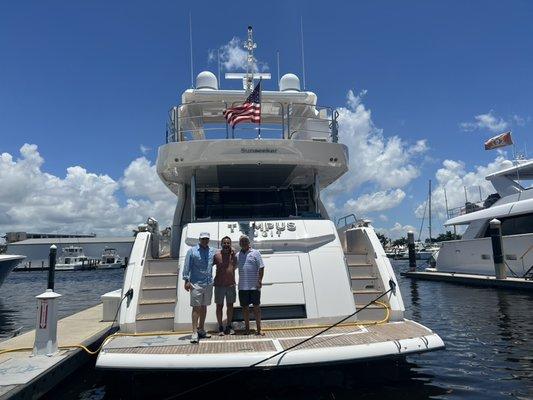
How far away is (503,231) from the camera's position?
2347cm

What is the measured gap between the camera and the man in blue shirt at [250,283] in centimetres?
640

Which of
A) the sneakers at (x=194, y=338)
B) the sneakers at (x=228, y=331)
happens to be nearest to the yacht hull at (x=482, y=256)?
the sneakers at (x=228, y=331)

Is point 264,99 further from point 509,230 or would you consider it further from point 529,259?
point 509,230

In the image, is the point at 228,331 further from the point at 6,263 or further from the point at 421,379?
the point at 6,263

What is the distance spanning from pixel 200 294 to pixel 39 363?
2290mm

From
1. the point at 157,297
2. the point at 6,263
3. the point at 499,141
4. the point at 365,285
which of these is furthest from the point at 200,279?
the point at 499,141

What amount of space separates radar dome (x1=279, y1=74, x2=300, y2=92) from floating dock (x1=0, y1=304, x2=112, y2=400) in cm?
704

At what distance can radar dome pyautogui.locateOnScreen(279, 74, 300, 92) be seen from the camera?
1176cm

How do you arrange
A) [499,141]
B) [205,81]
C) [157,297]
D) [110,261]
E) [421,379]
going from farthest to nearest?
[110,261], [499,141], [205,81], [157,297], [421,379]

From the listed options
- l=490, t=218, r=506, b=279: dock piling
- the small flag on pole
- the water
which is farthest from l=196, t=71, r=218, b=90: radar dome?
the small flag on pole

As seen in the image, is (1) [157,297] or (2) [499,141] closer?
(1) [157,297]

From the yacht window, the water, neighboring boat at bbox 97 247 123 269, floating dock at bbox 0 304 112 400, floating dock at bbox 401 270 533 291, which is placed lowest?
the water

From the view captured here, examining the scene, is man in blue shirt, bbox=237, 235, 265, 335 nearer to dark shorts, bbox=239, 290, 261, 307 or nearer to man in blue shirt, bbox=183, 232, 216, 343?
dark shorts, bbox=239, 290, 261, 307

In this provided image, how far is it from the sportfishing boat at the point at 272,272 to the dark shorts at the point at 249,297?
44 centimetres
